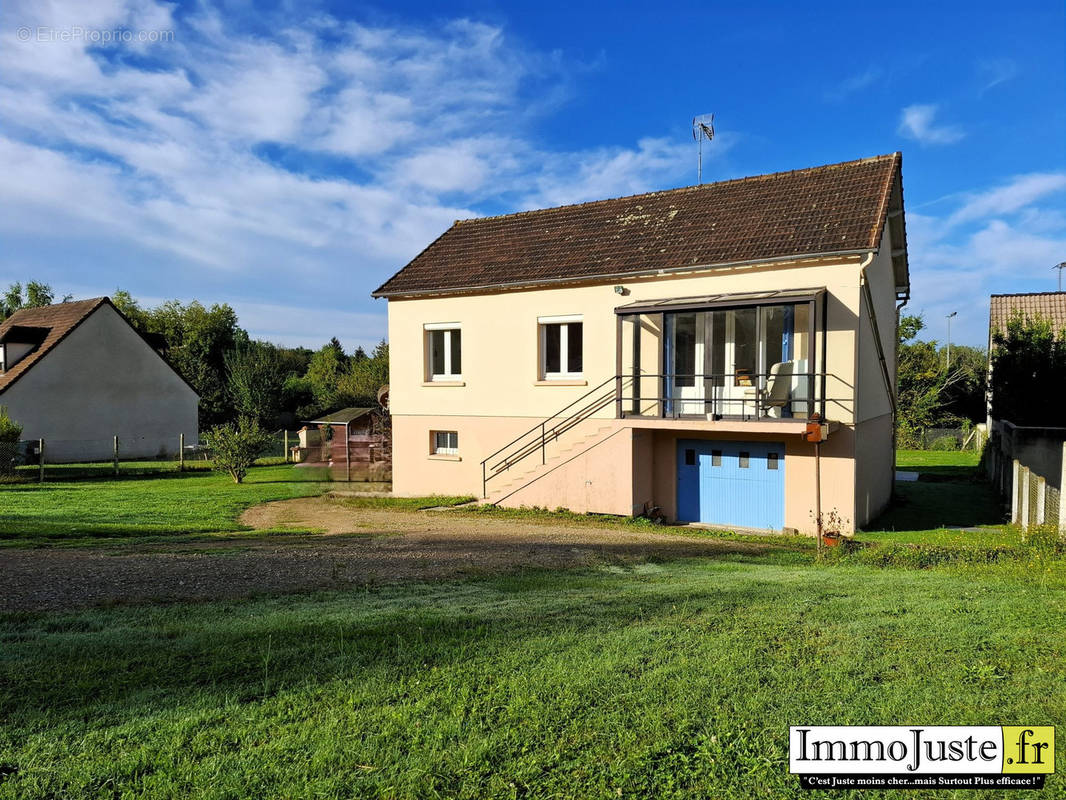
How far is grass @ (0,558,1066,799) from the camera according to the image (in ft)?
12.4

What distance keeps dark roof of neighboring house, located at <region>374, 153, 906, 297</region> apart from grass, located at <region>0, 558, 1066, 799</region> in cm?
1033

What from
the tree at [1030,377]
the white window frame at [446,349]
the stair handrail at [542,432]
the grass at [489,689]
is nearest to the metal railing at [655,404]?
the stair handrail at [542,432]

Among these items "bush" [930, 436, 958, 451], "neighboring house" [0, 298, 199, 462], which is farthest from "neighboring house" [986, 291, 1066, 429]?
"neighboring house" [0, 298, 199, 462]

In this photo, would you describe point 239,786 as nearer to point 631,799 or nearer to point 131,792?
point 131,792

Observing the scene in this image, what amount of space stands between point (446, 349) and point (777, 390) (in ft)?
31.8

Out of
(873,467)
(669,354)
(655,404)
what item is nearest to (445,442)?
(655,404)

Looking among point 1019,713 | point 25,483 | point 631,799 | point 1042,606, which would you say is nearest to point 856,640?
point 1019,713

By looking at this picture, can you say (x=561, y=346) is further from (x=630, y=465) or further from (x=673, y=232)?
(x=673, y=232)

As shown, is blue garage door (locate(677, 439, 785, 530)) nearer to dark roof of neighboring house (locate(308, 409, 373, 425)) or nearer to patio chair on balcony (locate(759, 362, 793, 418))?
patio chair on balcony (locate(759, 362, 793, 418))

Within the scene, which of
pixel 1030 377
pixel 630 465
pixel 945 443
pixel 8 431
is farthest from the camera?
pixel 945 443

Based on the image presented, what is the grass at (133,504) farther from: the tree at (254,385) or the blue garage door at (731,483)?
the tree at (254,385)

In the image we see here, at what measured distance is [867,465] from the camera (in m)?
16.8

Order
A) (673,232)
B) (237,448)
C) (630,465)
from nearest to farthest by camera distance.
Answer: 1. (630,465)
2. (673,232)
3. (237,448)

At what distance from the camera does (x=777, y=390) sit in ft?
50.2
